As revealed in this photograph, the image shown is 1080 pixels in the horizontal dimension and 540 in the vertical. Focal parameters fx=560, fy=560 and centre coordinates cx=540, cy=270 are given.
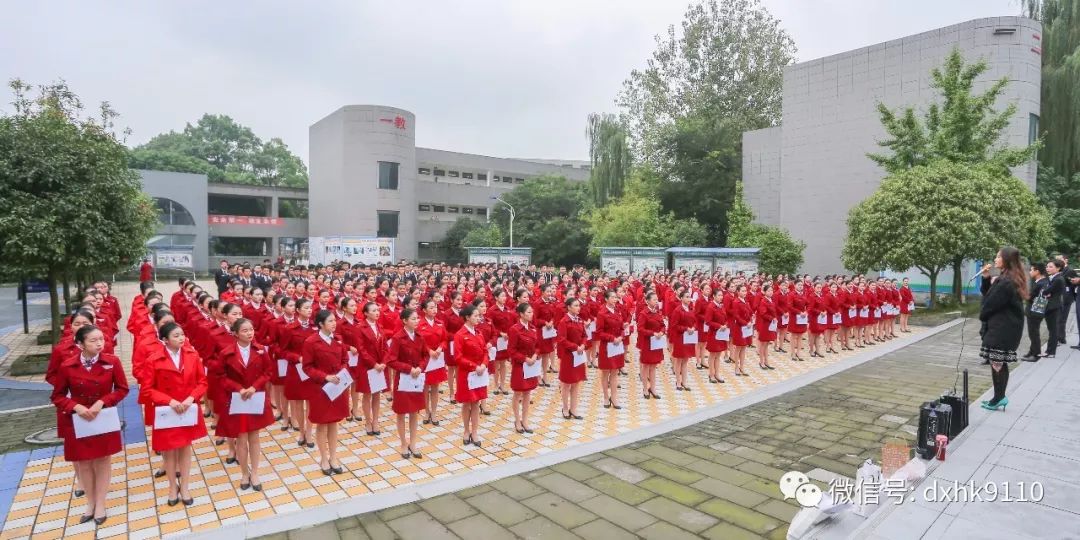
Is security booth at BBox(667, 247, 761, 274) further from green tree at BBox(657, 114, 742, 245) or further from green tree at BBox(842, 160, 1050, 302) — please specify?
green tree at BBox(657, 114, 742, 245)

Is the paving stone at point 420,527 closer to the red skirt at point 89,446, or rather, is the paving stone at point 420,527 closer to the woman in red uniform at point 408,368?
the woman in red uniform at point 408,368

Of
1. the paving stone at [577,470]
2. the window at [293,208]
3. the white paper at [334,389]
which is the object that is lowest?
the paving stone at [577,470]

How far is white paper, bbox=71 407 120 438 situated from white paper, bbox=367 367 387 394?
94.1 inches

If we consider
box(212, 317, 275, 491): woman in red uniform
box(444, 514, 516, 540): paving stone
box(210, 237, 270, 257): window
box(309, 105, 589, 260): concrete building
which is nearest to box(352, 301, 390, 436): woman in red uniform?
box(212, 317, 275, 491): woman in red uniform

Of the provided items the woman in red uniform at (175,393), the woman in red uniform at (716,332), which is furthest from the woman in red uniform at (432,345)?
the woman in red uniform at (716,332)

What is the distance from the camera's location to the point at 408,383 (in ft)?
19.7

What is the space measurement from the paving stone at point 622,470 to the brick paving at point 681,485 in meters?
0.01

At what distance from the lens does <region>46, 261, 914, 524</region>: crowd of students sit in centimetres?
480

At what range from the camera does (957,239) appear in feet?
53.6

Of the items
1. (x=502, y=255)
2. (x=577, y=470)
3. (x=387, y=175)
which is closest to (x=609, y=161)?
(x=502, y=255)

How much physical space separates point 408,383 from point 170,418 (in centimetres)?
213

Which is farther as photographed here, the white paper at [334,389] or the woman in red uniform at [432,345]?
the woman in red uniform at [432,345]

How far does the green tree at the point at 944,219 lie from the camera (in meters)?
16.5

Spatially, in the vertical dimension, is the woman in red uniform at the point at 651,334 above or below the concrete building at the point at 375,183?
below
